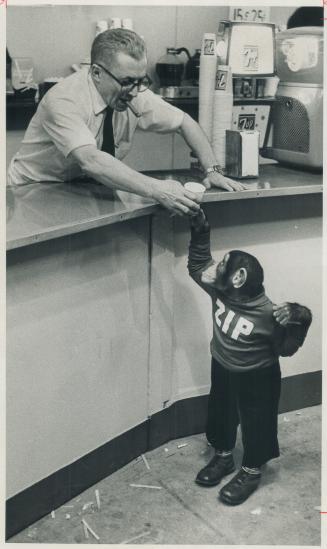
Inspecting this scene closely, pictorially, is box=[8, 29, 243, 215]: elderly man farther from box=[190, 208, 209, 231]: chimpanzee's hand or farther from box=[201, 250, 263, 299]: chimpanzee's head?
box=[201, 250, 263, 299]: chimpanzee's head

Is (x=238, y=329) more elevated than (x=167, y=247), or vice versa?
(x=167, y=247)

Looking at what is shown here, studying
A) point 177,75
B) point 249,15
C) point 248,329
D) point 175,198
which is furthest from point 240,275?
point 177,75

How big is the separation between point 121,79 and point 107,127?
188 millimetres

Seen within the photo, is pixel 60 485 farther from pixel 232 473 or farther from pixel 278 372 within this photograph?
pixel 278 372

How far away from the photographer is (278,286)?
2.37 m

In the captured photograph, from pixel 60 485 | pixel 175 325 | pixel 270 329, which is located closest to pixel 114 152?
pixel 175 325

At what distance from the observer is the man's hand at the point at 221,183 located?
2121 mm

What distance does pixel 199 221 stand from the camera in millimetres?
1971

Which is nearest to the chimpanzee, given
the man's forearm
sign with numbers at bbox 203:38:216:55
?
the man's forearm

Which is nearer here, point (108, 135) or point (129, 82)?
point (129, 82)

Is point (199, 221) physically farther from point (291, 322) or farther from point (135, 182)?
point (291, 322)

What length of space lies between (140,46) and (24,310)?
2.70 ft

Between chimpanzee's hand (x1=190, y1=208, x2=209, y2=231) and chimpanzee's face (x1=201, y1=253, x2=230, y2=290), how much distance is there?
0.11m

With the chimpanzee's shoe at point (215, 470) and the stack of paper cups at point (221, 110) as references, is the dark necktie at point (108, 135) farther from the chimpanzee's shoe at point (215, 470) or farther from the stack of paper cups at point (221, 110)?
the chimpanzee's shoe at point (215, 470)
